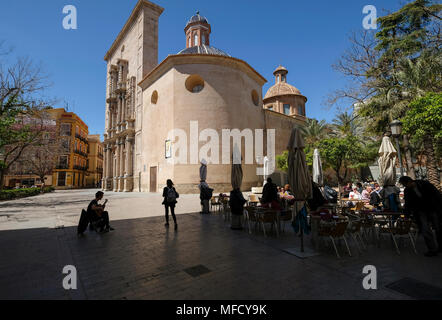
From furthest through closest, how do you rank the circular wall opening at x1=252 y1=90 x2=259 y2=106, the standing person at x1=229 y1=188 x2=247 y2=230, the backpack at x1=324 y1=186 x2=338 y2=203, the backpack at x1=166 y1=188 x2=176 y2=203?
the circular wall opening at x1=252 y1=90 x2=259 y2=106, the backpack at x1=324 y1=186 x2=338 y2=203, the backpack at x1=166 y1=188 x2=176 y2=203, the standing person at x1=229 y1=188 x2=247 y2=230

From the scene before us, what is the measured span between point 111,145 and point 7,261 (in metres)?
33.7

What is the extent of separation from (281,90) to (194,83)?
70.0 feet

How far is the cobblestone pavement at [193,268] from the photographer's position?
301cm

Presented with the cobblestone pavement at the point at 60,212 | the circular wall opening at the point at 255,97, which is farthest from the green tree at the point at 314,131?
the cobblestone pavement at the point at 60,212

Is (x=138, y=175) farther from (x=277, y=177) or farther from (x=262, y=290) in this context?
(x=262, y=290)

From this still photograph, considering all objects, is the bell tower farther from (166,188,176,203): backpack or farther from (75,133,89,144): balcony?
(166,188,176,203): backpack

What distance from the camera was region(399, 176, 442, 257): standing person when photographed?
4.48 metres

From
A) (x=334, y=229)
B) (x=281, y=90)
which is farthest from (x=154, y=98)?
(x=334, y=229)

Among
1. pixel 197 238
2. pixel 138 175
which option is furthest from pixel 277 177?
pixel 197 238

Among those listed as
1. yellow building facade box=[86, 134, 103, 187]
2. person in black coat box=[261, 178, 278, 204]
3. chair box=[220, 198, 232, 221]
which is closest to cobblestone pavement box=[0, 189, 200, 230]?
chair box=[220, 198, 232, 221]

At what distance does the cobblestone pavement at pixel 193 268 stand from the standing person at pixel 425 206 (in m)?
0.54

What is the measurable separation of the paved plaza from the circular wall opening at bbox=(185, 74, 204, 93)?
18722 mm

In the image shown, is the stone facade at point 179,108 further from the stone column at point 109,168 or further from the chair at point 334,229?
the chair at point 334,229

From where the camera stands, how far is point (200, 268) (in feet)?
12.4
